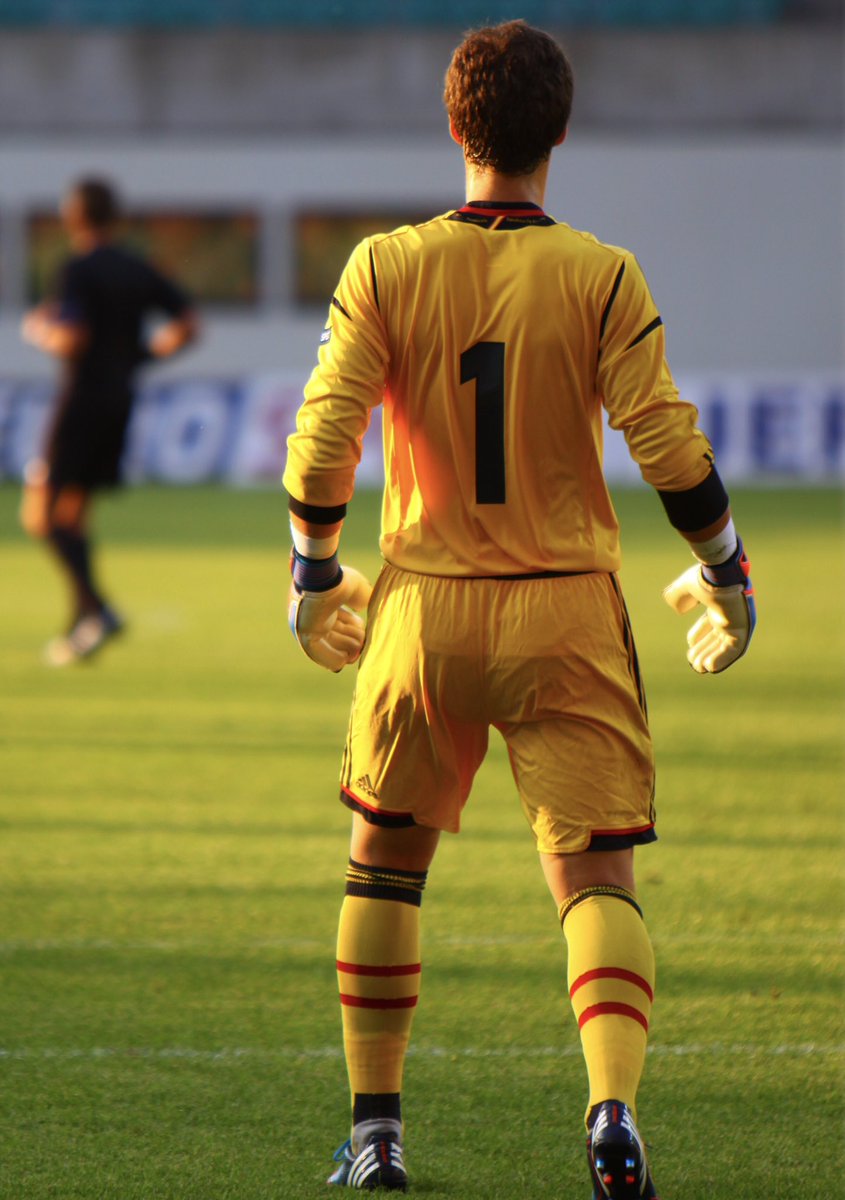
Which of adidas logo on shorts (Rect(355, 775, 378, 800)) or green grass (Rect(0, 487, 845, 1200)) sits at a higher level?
adidas logo on shorts (Rect(355, 775, 378, 800))

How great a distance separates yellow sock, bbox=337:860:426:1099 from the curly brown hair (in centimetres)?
125

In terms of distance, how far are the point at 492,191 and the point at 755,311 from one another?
23.9 m

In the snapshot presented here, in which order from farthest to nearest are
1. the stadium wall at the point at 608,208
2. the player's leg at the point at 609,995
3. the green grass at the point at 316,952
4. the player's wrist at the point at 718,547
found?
the stadium wall at the point at 608,208, the green grass at the point at 316,952, the player's wrist at the point at 718,547, the player's leg at the point at 609,995

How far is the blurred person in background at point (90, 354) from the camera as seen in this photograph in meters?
9.55

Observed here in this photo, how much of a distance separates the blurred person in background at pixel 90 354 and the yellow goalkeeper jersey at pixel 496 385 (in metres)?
6.49

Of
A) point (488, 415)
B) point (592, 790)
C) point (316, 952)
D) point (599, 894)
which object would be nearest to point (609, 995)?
point (599, 894)

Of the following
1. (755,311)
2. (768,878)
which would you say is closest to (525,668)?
(768,878)

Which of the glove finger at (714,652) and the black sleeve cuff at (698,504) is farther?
the glove finger at (714,652)

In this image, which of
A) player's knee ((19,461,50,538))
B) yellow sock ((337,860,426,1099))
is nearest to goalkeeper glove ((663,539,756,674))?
yellow sock ((337,860,426,1099))

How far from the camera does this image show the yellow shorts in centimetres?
314

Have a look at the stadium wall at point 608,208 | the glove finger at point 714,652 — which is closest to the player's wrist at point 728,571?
the glove finger at point 714,652

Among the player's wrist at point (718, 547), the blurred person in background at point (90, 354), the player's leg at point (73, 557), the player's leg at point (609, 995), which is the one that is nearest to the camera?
the player's leg at point (609, 995)

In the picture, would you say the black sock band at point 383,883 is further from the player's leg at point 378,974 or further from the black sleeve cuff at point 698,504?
the black sleeve cuff at point 698,504

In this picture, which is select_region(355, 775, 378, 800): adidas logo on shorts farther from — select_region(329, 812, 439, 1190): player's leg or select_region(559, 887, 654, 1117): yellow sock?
select_region(559, 887, 654, 1117): yellow sock
